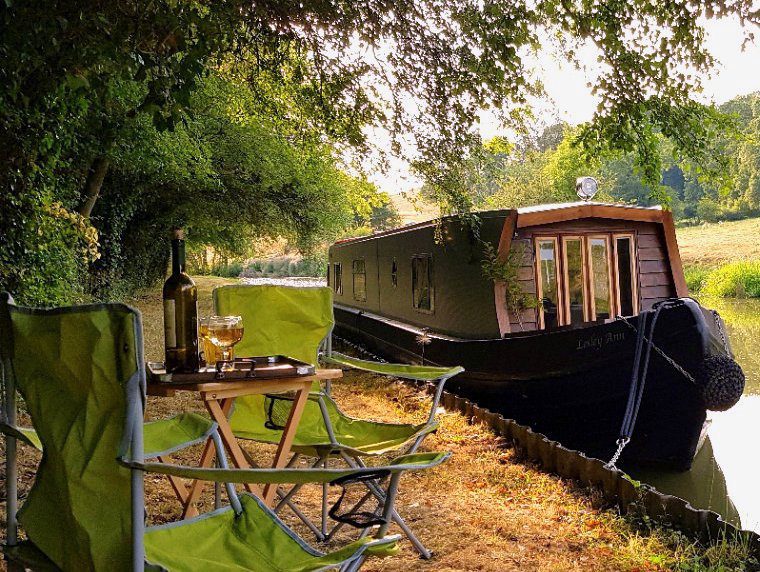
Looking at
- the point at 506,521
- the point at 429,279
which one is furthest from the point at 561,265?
the point at 506,521

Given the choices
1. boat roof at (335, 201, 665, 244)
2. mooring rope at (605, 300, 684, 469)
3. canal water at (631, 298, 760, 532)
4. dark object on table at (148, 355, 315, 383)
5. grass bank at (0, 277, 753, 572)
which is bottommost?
canal water at (631, 298, 760, 532)

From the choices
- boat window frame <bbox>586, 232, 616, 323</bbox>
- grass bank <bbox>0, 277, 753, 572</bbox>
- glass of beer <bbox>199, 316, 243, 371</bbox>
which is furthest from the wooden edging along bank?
boat window frame <bbox>586, 232, 616, 323</bbox>

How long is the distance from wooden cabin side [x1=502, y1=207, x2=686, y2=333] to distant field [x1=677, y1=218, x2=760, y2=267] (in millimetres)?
29170

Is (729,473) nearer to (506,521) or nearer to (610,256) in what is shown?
(610,256)

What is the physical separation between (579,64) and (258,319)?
9.03ft

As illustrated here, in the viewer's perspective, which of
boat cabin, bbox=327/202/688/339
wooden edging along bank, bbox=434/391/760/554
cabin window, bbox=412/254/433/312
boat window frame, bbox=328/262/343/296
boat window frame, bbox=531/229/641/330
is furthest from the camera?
boat window frame, bbox=328/262/343/296

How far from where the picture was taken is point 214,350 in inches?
112

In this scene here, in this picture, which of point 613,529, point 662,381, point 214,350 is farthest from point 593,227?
point 214,350

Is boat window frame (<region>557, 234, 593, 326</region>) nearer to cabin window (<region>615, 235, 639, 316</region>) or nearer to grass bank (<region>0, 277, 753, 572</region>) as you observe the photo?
cabin window (<region>615, 235, 639, 316</region>)

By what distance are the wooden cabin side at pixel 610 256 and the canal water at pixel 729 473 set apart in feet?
5.06

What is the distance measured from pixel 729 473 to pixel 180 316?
591 cm

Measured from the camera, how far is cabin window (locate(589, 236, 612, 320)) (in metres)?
7.61

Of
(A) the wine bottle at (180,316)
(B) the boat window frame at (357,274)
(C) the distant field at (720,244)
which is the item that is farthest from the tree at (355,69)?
(C) the distant field at (720,244)

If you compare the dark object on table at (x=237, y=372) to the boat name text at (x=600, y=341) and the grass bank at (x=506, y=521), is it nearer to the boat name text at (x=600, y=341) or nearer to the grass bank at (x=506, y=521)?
the grass bank at (x=506, y=521)
